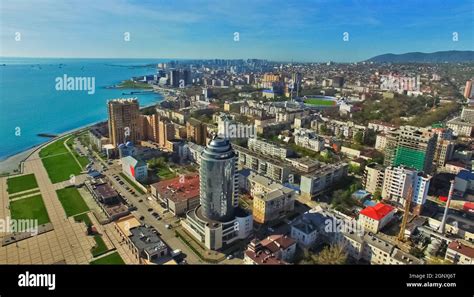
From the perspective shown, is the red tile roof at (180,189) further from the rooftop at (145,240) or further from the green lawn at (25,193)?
the green lawn at (25,193)

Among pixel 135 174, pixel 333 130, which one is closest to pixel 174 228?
pixel 135 174

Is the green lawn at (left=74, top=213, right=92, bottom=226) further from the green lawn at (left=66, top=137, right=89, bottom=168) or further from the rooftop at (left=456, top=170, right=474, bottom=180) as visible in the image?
the rooftop at (left=456, top=170, right=474, bottom=180)

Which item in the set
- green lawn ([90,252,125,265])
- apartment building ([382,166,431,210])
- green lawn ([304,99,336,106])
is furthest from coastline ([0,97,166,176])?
green lawn ([304,99,336,106])

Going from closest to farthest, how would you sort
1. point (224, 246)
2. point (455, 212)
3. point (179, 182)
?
point (224, 246), point (455, 212), point (179, 182)

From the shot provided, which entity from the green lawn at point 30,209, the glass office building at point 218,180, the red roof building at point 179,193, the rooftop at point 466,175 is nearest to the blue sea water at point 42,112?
the green lawn at point 30,209

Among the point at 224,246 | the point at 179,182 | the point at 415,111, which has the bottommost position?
the point at 224,246

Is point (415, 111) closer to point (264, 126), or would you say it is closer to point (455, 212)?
point (264, 126)
